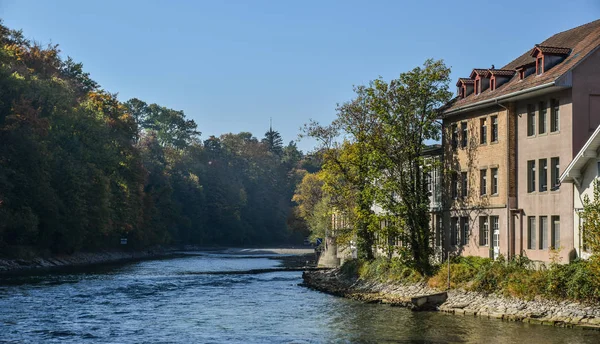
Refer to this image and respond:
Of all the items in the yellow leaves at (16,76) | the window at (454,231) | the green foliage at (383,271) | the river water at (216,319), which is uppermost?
the yellow leaves at (16,76)

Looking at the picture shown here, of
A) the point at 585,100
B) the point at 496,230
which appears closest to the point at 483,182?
the point at 496,230

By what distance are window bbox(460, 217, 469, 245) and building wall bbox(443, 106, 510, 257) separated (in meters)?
0.10

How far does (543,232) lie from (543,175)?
319 cm

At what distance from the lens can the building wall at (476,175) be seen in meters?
51.5

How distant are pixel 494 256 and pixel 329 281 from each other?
61.4 ft

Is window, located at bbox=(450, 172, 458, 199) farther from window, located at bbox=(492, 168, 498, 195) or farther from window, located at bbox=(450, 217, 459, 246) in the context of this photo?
window, located at bbox=(492, 168, 498, 195)

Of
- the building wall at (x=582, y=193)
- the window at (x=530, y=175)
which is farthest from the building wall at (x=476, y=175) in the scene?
the building wall at (x=582, y=193)

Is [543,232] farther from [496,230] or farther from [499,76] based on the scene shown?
[499,76]

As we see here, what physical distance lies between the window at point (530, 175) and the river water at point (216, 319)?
9.57 meters

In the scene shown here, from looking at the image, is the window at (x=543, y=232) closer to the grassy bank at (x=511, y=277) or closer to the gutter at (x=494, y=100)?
the grassy bank at (x=511, y=277)

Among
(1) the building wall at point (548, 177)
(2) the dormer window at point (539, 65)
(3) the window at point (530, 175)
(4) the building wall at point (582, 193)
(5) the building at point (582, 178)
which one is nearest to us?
(5) the building at point (582, 178)

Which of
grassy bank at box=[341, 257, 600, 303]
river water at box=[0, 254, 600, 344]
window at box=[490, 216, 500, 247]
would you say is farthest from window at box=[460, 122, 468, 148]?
river water at box=[0, 254, 600, 344]

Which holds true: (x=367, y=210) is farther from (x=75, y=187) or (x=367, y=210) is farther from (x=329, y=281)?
(x=75, y=187)

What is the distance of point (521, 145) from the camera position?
50094 millimetres
